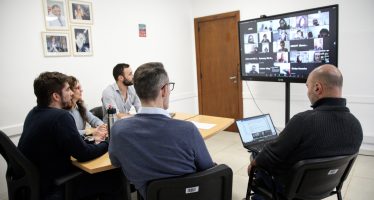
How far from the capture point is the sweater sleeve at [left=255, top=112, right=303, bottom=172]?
163cm

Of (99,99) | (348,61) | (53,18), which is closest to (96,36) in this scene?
(53,18)

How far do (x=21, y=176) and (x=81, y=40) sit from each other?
2197mm

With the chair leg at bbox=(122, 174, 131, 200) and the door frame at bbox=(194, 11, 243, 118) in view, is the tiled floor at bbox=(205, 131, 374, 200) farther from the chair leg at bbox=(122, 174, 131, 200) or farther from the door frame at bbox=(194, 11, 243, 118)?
the chair leg at bbox=(122, 174, 131, 200)

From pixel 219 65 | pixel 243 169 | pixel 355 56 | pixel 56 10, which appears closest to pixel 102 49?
pixel 56 10

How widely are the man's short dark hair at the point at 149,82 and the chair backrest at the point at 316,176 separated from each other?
2.87 feet

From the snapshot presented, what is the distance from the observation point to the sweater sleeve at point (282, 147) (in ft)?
5.36

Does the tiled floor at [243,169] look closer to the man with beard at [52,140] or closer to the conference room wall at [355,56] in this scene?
the conference room wall at [355,56]

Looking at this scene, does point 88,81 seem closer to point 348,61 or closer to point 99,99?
point 99,99

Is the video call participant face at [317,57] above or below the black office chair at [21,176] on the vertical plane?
above

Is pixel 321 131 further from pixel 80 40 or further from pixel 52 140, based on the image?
pixel 80 40

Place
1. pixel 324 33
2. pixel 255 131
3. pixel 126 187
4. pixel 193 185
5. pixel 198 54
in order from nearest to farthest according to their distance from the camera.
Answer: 1. pixel 193 185
2. pixel 126 187
3. pixel 255 131
4. pixel 324 33
5. pixel 198 54

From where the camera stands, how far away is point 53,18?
3381 millimetres

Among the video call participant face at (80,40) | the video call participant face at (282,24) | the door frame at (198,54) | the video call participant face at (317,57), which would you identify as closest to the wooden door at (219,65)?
the door frame at (198,54)

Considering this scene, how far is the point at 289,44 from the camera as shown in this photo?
3531 millimetres
